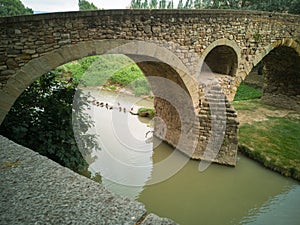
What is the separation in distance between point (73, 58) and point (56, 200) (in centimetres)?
408

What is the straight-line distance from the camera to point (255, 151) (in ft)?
28.0

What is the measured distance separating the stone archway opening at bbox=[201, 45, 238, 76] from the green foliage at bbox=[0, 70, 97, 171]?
17.0ft

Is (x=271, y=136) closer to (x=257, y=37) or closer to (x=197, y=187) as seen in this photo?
(x=257, y=37)

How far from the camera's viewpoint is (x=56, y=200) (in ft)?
4.47

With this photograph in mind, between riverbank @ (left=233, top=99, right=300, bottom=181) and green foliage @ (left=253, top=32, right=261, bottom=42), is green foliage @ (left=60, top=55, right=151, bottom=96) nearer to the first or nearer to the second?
riverbank @ (left=233, top=99, right=300, bottom=181)

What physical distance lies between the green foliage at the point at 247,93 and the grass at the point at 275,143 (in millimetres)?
4353

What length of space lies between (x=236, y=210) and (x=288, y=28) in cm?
725

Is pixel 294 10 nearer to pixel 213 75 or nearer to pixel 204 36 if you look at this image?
pixel 213 75

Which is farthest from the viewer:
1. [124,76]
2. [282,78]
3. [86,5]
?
[86,5]

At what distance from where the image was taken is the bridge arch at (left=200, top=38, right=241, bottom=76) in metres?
7.65

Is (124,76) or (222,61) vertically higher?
(222,61)

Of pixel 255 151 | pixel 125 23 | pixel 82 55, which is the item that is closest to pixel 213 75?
pixel 255 151

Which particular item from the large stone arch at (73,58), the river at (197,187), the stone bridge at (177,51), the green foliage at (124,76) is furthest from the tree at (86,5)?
the large stone arch at (73,58)

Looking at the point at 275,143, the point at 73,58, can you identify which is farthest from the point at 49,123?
the point at 275,143
